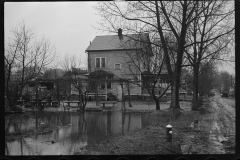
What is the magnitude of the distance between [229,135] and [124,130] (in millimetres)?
4479

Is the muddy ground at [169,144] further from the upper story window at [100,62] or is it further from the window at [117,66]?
the upper story window at [100,62]

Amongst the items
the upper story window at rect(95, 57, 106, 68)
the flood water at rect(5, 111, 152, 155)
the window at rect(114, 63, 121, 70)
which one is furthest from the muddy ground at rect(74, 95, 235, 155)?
the upper story window at rect(95, 57, 106, 68)

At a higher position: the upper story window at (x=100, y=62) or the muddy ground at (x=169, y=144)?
the upper story window at (x=100, y=62)

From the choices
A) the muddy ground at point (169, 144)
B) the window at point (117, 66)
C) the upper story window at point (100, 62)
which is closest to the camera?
the muddy ground at point (169, 144)

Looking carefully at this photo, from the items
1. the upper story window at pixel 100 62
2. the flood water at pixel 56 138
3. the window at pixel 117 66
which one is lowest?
the flood water at pixel 56 138

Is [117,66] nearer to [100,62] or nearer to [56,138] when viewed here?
[100,62]

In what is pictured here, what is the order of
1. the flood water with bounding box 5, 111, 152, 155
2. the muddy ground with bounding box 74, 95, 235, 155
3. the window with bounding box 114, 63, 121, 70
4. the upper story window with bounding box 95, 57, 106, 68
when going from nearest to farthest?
the muddy ground with bounding box 74, 95, 235, 155 → the flood water with bounding box 5, 111, 152, 155 → the window with bounding box 114, 63, 121, 70 → the upper story window with bounding box 95, 57, 106, 68

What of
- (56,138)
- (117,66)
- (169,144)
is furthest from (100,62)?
(169,144)

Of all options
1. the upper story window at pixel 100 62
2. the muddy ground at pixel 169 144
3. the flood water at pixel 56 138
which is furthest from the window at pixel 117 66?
the muddy ground at pixel 169 144

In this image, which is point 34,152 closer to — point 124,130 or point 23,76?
point 124,130

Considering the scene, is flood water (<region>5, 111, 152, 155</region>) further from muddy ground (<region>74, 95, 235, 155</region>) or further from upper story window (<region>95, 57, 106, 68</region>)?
upper story window (<region>95, 57, 106, 68</region>)

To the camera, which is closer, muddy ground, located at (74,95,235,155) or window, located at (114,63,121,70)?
muddy ground, located at (74,95,235,155)

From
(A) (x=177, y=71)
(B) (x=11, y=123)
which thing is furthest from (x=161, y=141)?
(B) (x=11, y=123)

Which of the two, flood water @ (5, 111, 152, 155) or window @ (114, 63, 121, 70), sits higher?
window @ (114, 63, 121, 70)
